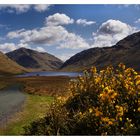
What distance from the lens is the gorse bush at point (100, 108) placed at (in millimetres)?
10070

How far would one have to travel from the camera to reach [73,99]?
13.0 meters

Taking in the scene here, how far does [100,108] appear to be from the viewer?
10.4 meters

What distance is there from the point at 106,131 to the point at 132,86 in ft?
5.84

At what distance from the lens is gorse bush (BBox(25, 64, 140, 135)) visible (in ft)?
33.0

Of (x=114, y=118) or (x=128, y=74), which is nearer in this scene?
(x=114, y=118)

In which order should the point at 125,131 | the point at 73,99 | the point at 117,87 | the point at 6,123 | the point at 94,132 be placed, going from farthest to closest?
the point at 6,123 < the point at 73,99 < the point at 117,87 < the point at 94,132 < the point at 125,131

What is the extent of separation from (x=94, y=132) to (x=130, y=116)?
1.24 meters
